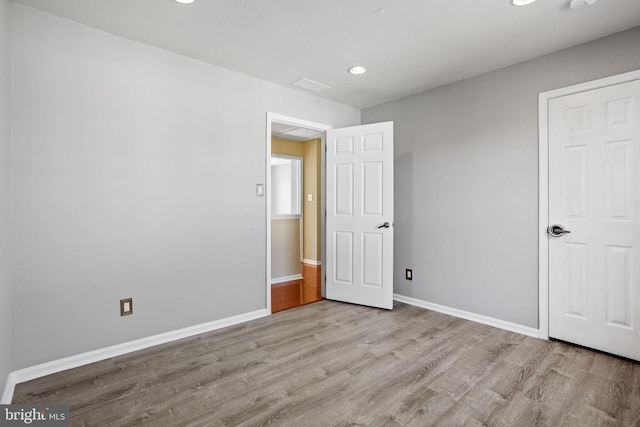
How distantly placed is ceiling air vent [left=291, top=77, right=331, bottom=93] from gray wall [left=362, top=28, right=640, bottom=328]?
976 millimetres

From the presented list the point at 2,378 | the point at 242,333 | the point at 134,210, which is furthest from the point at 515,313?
the point at 2,378

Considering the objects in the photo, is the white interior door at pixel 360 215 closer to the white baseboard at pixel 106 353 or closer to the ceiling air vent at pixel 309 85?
the ceiling air vent at pixel 309 85

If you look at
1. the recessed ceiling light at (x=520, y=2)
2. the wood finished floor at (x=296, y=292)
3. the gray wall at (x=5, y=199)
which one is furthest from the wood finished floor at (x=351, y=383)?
the recessed ceiling light at (x=520, y=2)

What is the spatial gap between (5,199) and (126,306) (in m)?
1.08

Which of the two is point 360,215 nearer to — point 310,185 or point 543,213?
point 543,213

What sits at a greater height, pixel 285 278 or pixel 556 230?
pixel 556 230

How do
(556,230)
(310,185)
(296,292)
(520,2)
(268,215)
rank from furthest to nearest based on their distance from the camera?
(310,185)
(296,292)
(268,215)
(556,230)
(520,2)

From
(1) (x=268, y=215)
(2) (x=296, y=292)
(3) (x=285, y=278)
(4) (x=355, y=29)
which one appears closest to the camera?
→ (4) (x=355, y=29)

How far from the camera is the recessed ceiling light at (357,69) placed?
3.04 m

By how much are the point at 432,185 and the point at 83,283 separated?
11.0 ft

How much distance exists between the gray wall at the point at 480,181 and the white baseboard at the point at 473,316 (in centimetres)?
5

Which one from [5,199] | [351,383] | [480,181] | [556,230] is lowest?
[351,383]

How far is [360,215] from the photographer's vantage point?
376cm

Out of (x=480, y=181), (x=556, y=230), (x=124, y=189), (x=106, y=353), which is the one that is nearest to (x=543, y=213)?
(x=556, y=230)
